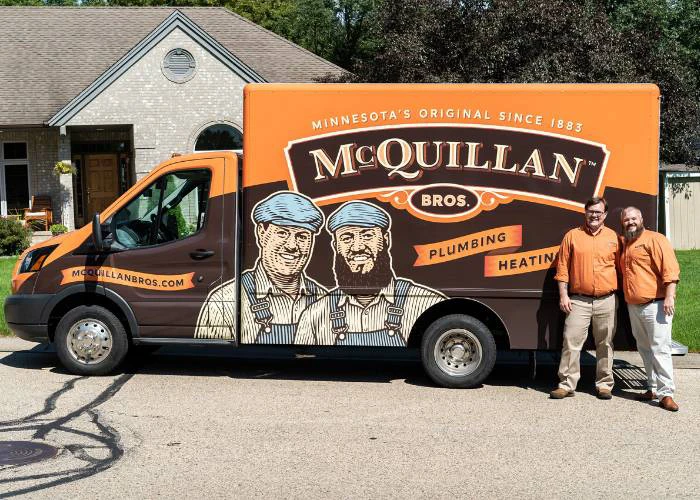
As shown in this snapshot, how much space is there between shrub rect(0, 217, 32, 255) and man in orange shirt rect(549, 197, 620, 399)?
53.5 feet

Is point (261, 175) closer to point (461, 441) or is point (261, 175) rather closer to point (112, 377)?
point (112, 377)

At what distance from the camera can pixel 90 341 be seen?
9344mm

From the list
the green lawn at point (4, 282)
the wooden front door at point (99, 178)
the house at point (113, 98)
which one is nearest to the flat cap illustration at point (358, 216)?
the green lawn at point (4, 282)

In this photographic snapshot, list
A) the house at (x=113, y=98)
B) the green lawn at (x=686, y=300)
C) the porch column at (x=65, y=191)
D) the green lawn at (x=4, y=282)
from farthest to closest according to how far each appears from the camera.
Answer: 1. the porch column at (x=65, y=191)
2. the house at (x=113, y=98)
3. the green lawn at (x=4, y=282)
4. the green lawn at (x=686, y=300)

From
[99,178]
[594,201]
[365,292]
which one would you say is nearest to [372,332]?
[365,292]

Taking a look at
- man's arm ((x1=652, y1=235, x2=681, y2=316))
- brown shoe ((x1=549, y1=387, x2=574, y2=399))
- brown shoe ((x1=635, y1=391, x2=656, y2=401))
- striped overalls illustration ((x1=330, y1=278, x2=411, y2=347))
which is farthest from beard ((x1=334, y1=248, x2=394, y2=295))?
brown shoe ((x1=635, y1=391, x2=656, y2=401))

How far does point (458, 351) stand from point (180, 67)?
17.0 meters

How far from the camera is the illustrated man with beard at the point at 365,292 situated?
29.0ft

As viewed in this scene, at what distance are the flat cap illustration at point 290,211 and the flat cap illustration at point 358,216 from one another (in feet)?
0.47

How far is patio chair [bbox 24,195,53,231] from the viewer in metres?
24.5

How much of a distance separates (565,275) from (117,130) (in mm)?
19858

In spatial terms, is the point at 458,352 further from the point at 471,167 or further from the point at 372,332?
the point at 471,167

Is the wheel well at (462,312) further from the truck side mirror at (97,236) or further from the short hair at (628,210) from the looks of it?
the truck side mirror at (97,236)

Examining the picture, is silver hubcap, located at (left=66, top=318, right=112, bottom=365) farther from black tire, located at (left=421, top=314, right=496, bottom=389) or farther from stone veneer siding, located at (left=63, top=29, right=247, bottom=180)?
stone veneer siding, located at (left=63, top=29, right=247, bottom=180)
